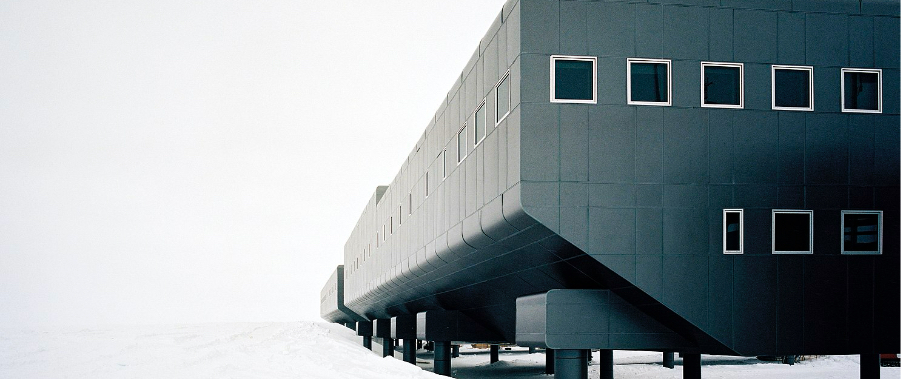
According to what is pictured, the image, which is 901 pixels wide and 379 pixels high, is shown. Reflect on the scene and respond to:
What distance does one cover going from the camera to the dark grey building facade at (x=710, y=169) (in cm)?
2114

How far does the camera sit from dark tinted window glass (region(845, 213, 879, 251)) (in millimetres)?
21922

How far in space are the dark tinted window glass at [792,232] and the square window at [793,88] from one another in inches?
107

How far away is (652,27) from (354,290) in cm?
5634

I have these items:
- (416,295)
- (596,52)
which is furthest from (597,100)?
(416,295)

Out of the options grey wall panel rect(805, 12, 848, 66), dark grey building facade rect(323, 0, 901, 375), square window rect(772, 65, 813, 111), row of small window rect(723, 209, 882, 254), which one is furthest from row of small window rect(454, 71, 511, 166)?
grey wall panel rect(805, 12, 848, 66)

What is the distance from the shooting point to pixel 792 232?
21.8 meters

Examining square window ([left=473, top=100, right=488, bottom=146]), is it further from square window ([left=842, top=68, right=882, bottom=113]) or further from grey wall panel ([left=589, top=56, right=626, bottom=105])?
square window ([left=842, top=68, right=882, bottom=113])

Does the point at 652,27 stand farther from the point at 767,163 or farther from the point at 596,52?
the point at 767,163

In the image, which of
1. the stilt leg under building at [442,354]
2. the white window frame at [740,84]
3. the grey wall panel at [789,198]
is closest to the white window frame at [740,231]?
the grey wall panel at [789,198]

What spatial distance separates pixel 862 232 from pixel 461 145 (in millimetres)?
12279

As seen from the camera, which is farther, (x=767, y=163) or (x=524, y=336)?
(x=524, y=336)

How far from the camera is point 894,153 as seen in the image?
22.0 m

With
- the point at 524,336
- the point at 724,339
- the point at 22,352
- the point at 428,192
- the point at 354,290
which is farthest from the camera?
the point at 354,290

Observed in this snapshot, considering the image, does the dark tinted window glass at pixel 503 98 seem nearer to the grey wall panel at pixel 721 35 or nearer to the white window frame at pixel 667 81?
the white window frame at pixel 667 81
